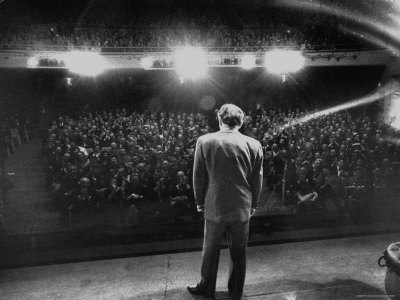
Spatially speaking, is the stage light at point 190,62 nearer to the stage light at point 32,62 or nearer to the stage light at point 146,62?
the stage light at point 146,62

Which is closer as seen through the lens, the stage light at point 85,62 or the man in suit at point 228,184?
Answer: the man in suit at point 228,184

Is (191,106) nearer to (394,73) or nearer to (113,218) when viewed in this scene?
(394,73)

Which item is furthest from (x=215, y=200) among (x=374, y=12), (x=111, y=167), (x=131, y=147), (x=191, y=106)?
(x=374, y=12)

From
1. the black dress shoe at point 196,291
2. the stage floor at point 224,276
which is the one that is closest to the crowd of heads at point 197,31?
the stage floor at point 224,276

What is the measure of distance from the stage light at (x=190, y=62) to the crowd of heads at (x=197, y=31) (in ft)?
6.95

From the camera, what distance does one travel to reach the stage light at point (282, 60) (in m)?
17.0

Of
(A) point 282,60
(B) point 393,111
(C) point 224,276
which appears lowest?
(C) point 224,276

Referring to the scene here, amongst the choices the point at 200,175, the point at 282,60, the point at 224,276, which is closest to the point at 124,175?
the point at 224,276

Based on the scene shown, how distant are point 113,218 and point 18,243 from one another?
2370 millimetres

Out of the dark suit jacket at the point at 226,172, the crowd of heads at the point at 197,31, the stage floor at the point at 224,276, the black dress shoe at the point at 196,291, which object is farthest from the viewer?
the crowd of heads at the point at 197,31

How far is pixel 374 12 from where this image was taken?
760 inches

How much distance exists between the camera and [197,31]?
21688mm

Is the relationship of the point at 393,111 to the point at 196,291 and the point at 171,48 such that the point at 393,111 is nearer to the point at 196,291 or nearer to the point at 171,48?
the point at 171,48

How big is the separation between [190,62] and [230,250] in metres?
15.3
